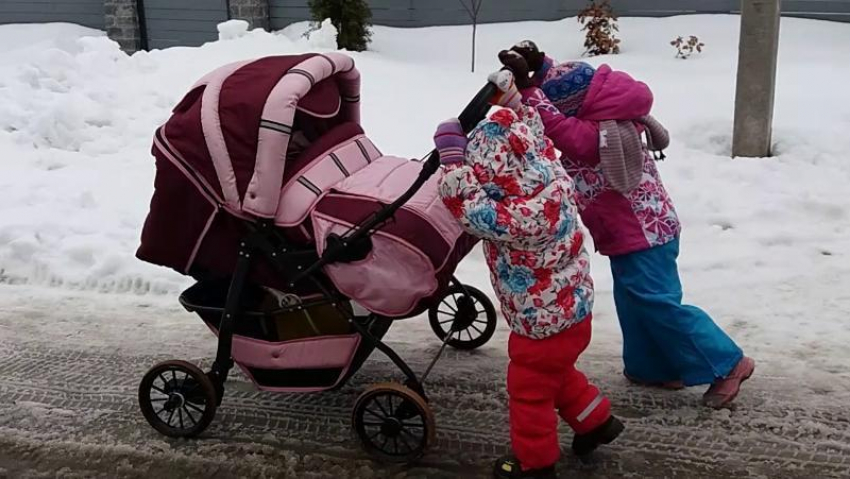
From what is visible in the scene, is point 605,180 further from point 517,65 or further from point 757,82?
point 757,82

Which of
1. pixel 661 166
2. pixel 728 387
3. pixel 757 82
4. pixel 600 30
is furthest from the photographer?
pixel 600 30

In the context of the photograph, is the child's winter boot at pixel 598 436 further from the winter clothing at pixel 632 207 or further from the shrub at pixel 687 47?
the shrub at pixel 687 47

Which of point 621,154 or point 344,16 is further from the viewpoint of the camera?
point 344,16

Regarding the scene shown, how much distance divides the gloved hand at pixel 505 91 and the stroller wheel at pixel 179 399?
1.62m

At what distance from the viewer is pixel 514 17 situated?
43.3ft

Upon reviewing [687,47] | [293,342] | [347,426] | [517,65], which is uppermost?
[517,65]

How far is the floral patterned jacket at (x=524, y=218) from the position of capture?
296 cm

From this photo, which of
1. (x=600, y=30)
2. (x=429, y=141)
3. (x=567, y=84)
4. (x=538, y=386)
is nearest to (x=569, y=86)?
(x=567, y=84)

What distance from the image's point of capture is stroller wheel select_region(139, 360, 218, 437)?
143 inches

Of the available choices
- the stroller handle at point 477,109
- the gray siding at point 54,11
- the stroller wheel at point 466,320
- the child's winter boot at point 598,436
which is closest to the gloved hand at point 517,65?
the stroller handle at point 477,109

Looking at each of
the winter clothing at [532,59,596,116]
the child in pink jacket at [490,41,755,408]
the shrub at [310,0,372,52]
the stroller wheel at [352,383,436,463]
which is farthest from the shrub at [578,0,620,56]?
the stroller wheel at [352,383,436,463]

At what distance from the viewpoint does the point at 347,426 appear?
12.4 ft

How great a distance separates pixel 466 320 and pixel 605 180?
3.66 feet

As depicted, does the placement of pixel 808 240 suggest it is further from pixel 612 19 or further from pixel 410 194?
pixel 612 19
